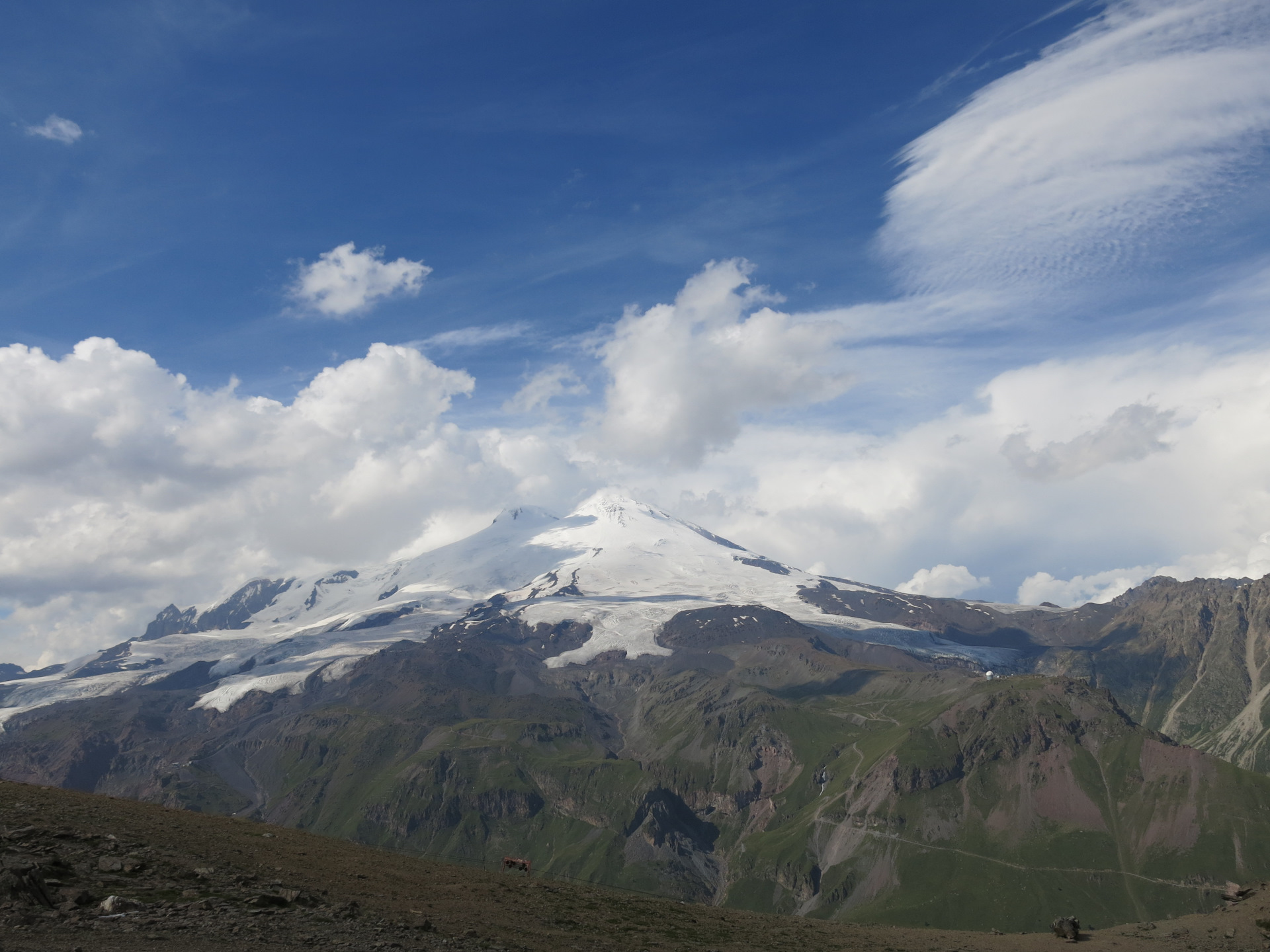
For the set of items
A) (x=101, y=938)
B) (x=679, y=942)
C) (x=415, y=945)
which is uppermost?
(x=101, y=938)

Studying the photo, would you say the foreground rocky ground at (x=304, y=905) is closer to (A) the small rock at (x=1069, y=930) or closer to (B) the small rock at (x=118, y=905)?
(B) the small rock at (x=118, y=905)

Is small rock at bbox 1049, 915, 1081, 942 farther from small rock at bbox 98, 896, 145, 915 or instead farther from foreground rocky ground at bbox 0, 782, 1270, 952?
small rock at bbox 98, 896, 145, 915

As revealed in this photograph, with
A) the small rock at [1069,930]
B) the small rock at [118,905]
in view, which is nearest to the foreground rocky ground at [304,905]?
the small rock at [118,905]

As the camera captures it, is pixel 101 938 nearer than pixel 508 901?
Yes

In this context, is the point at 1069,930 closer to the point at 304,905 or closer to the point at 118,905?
the point at 304,905

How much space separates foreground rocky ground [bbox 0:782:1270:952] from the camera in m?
40.6

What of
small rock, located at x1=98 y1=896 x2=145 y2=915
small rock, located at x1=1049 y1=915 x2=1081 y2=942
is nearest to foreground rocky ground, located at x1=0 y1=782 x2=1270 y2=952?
small rock, located at x1=98 y1=896 x2=145 y2=915

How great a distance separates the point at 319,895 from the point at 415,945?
7.85 meters

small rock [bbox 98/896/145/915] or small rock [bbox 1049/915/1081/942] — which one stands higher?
small rock [bbox 98/896/145/915]

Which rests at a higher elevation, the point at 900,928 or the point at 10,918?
the point at 10,918

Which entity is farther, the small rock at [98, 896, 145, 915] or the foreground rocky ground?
the small rock at [98, 896, 145, 915]

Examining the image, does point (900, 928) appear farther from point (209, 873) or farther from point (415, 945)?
point (209, 873)

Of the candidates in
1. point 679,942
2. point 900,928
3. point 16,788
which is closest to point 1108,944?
point 900,928

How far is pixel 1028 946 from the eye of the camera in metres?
76.2
